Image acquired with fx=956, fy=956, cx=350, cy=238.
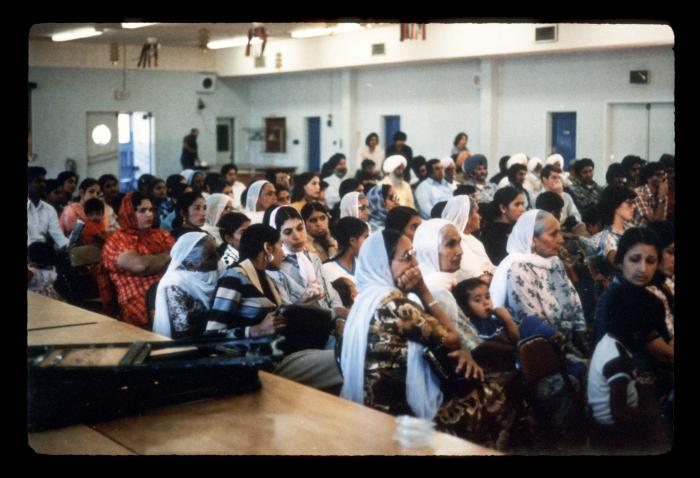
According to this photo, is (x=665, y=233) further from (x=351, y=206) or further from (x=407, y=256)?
(x=351, y=206)

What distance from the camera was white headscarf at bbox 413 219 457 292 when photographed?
163 inches

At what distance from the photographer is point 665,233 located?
13.4 feet

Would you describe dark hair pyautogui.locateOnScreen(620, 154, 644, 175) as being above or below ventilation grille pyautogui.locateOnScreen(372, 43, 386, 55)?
below

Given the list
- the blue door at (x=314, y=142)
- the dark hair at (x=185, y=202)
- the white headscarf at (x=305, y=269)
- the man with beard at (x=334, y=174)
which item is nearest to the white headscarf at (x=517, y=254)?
the white headscarf at (x=305, y=269)

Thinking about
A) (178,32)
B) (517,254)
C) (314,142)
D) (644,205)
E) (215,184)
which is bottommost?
(517,254)

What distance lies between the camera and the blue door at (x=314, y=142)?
15305mm

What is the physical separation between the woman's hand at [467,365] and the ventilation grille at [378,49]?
8.61 meters

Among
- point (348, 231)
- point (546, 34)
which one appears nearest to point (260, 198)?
point (348, 231)

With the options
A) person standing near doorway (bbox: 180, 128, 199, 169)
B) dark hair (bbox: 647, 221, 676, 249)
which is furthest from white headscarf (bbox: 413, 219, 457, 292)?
person standing near doorway (bbox: 180, 128, 199, 169)

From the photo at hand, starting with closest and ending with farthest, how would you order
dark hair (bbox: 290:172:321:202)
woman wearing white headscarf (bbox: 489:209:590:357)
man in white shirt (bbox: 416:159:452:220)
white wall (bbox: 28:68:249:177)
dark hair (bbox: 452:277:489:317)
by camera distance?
1. dark hair (bbox: 452:277:489:317)
2. woman wearing white headscarf (bbox: 489:209:590:357)
3. dark hair (bbox: 290:172:321:202)
4. man in white shirt (bbox: 416:159:452:220)
5. white wall (bbox: 28:68:249:177)

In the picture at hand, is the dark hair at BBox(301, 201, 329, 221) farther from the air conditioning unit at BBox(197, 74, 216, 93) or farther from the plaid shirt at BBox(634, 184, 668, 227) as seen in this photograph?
the air conditioning unit at BBox(197, 74, 216, 93)

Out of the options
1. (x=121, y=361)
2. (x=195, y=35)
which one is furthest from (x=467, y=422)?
(x=195, y=35)

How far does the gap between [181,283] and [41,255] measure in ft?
4.80

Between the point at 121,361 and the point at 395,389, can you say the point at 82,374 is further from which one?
the point at 395,389
